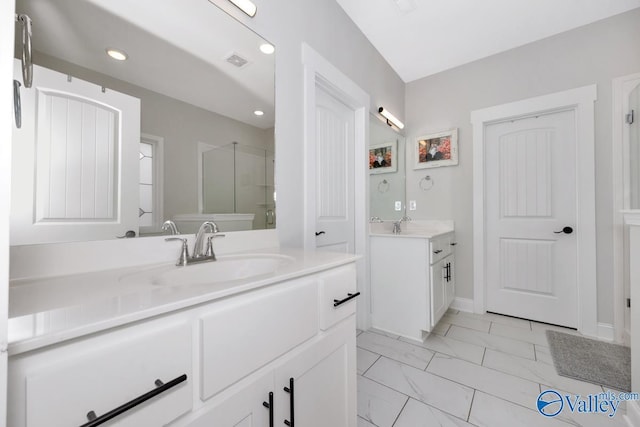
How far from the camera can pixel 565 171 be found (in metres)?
2.31

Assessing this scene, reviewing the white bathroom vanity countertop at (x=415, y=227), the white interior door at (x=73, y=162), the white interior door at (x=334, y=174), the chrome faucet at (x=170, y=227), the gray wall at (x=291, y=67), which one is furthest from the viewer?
the white bathroom vanity countertop at (x=415, y=227)

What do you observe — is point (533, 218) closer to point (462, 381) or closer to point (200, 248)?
point (462, 381)

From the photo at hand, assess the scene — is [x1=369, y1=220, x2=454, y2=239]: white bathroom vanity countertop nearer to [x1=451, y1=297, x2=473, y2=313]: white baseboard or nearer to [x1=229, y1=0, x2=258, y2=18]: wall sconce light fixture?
[x1=451, y1=297, x2=473, y2=313]: white baseboard

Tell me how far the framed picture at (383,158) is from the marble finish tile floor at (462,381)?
152 cm

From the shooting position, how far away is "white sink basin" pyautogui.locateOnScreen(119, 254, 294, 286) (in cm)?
76

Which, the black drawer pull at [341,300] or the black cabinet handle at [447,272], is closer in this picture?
the black drawer pull at [341,300]

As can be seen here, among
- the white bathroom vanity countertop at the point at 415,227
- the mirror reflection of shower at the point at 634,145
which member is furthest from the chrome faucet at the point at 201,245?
the mirror reflection of shower at the point at 634,145

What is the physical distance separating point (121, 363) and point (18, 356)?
5.3 inches

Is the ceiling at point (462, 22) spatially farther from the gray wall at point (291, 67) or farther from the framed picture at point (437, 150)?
the framed picture at point (437, 150)

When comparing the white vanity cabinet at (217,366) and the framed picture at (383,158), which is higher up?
the framed picture at (383,158)

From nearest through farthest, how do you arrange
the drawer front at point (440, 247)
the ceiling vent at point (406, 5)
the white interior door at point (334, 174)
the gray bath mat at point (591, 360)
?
the gray bath mat at point (591, 360)
the white interior door at point (334, 174)
the ceiling vent at point (406, 5)
the drawer front at point (440, 247)

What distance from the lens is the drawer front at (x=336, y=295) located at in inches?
35.1

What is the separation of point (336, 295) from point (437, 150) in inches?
96.8

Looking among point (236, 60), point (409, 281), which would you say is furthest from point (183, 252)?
point (409, 281)
